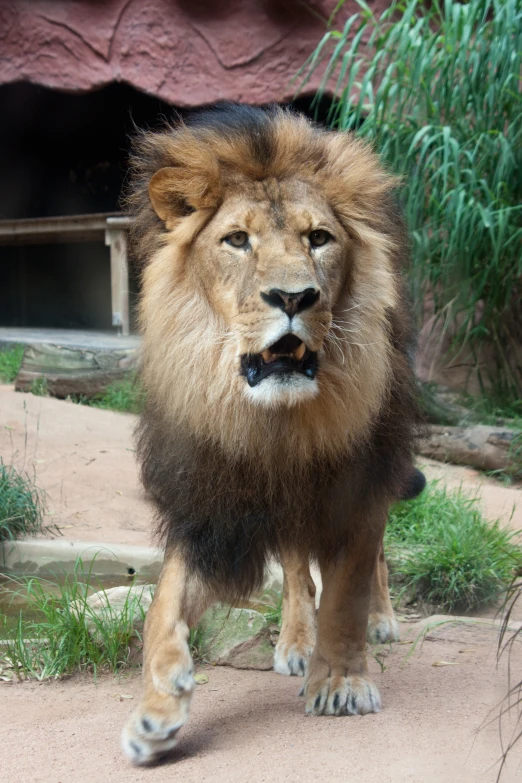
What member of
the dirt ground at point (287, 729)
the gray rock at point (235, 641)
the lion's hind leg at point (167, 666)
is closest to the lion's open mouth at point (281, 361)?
the lion's hind leg at point (167, 666)

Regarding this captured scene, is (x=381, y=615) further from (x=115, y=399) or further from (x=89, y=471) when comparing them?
(x=115, y=399)

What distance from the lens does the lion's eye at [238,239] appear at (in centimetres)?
241

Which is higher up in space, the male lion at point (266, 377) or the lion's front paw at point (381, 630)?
the male lion at point (266, 377)

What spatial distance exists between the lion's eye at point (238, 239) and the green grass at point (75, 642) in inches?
54.9

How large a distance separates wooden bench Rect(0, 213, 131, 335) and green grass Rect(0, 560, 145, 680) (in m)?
6.41

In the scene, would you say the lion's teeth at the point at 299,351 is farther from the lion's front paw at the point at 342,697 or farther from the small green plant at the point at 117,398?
the small green plant at the point at 117,398

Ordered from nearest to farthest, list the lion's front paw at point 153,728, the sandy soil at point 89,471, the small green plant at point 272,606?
1. the lion's front paw at point 153,728
2. the small green plant at point 272,606
3. the sandy soil at point 89,471

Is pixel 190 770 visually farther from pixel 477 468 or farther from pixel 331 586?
pixel 477 468

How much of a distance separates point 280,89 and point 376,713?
A: 26.4ft

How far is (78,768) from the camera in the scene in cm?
231

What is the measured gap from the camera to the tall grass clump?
6266mm

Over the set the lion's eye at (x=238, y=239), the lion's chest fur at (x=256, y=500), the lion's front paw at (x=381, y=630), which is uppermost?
the lion's eye at (x=238, y=239)

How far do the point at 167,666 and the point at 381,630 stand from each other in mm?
1305

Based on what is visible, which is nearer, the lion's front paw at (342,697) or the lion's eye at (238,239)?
the lion's eye at (238,239)
